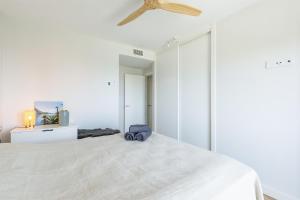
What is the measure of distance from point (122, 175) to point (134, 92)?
4065 millimetres

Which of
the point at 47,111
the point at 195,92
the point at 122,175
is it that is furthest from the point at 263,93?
the point at 47,111

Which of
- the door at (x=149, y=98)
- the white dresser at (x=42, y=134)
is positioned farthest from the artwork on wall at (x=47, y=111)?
the door at (x=149, y=98)

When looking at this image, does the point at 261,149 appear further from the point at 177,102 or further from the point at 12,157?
the point at 12,157

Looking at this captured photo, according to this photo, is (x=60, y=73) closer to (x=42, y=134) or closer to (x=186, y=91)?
(x=42, y=134)

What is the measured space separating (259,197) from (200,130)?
2.07 m

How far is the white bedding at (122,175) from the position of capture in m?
0.83

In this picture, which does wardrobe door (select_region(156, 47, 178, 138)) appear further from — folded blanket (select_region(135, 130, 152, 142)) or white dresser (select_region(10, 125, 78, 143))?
white dresser (select_region(10, 125, 78, 143))

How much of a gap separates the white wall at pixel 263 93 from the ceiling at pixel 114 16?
0.37m

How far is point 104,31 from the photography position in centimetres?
314

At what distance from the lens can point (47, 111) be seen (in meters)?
2.92

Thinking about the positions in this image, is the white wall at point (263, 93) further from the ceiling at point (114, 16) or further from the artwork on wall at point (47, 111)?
the artwork on wall at point (47, 111)

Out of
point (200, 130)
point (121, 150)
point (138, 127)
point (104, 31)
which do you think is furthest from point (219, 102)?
point (104, 31)

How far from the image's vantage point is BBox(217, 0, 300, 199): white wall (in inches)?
75.0

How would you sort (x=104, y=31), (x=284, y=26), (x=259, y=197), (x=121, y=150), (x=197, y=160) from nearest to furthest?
1. (x=259, y=197)
2. (x=197, y=160)
3. (x=121, y=150)
4. (x=284, y=26)
5. (x=104, y=31)
